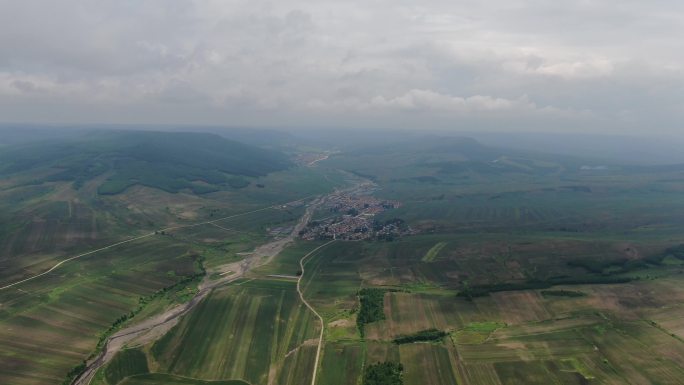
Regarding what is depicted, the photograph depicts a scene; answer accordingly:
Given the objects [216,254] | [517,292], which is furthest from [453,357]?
[216,254]

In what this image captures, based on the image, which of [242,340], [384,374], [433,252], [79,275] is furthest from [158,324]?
[433,252]

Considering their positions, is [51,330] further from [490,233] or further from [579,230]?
[579,230]

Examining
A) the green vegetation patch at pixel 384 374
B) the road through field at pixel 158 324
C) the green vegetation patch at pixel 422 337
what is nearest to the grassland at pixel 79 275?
the road through field at pixel 158 324

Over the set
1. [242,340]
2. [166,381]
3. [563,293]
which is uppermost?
[563,293]

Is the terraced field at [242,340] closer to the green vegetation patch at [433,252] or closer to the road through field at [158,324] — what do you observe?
the road through field at [158,324]

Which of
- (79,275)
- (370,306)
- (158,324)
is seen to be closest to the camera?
(158,324)

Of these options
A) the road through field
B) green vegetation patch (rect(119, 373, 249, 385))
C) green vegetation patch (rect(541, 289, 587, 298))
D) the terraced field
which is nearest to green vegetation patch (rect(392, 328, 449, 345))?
the terraced field

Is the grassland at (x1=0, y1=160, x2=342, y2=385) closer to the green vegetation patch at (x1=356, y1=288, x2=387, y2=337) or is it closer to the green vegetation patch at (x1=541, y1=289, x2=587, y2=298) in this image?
the green vegetation patch at (x1=356, y1=288, x2=387, y2=337)

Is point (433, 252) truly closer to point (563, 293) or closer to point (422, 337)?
point (563, 293)
